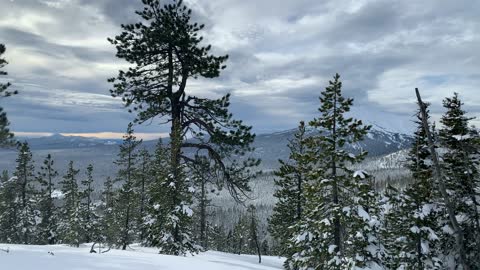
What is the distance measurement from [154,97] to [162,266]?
10.1 meters

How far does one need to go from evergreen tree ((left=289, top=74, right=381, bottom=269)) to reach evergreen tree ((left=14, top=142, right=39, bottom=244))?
124ft

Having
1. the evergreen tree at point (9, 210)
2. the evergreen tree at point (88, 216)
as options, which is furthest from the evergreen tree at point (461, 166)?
the evergreen tree at point (9, 210)

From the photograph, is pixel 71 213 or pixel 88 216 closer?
pixel 71 213

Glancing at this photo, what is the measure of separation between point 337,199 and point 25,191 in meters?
40.8

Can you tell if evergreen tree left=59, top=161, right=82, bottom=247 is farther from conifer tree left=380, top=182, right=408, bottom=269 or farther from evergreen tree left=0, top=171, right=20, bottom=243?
conifer tree left=380, top=182, right=408, bottom=269

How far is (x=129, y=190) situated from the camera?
37.4 meters

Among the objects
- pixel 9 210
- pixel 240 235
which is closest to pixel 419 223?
pixel 9 210

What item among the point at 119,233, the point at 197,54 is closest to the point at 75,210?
the point at 119,233

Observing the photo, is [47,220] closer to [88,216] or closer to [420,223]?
[88,216]

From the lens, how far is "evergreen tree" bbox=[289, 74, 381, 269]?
16.6 m

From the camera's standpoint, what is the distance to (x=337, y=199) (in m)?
17.3

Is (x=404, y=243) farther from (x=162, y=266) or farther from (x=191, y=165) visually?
(x=162, y=266)

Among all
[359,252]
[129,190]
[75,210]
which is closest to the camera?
[359,252]

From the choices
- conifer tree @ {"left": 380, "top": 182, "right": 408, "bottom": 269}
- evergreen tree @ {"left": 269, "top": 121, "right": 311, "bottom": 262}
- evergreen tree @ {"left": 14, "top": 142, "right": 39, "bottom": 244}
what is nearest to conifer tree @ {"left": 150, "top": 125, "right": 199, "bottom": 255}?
evergreen tree @ {"left": 269, "top": 121, "right": 311, "bottom": 262}
